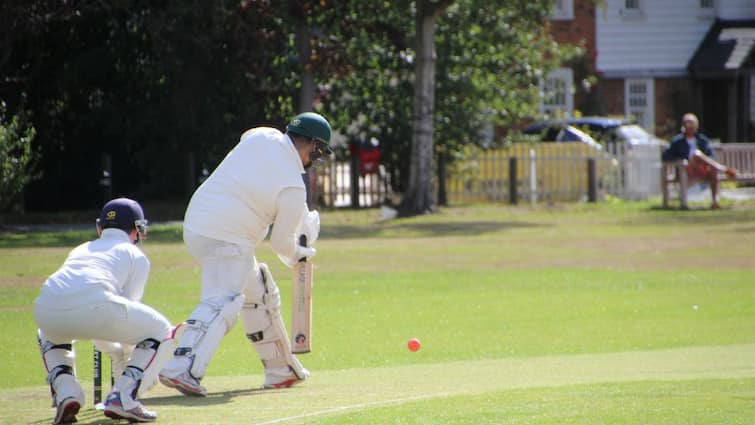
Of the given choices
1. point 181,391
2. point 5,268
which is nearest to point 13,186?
point 5,268

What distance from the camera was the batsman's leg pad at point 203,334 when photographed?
8.29 m

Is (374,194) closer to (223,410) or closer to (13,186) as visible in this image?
(13,186)

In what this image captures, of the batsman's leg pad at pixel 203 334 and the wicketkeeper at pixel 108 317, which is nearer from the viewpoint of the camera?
the wicketkeeper at pixel 108 317

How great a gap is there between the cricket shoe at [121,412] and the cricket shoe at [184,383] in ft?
2.97

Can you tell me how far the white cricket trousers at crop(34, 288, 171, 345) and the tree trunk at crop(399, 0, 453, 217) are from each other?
19830mm

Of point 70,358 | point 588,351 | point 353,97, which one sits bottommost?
point 588,351

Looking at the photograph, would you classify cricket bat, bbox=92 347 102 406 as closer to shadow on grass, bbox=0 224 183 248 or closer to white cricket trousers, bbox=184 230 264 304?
white cricket trousers, bbox=184 230 264 304

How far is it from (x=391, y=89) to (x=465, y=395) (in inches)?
877

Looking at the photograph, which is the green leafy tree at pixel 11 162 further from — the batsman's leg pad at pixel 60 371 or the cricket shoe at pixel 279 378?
the batsman's leg pad at pixel 60 371

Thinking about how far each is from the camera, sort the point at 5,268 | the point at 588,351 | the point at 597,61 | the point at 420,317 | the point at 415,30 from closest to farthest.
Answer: the point at 588,351 < the point at 420,317 < the point at 5,268 < the point at 415,30 < the point at 597,61

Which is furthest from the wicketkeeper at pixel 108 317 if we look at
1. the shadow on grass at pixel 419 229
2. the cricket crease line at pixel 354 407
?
the shadow on grass at pixel 419 229

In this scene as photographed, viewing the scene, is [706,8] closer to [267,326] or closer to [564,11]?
[564,11]

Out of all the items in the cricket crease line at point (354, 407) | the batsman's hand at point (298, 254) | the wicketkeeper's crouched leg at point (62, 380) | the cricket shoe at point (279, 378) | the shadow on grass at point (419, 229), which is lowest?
the shadow on grass at point (419, 229)

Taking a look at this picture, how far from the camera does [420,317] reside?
13930mm
